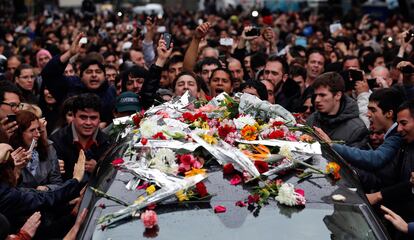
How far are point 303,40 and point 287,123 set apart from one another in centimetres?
1453

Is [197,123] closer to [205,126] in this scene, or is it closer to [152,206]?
[205,126]

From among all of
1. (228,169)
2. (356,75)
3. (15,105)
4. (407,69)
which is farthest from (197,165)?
(356,75)

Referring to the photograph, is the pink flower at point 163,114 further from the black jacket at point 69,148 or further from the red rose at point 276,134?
the black jacket at point 69,148

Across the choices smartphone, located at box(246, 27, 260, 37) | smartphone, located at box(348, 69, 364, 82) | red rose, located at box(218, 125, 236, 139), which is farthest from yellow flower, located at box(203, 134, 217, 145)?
smartphone, located at box(246, 27, 260, 37)

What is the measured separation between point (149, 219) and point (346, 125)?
11.9 ft

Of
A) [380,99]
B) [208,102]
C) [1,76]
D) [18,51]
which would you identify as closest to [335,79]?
[380,99]

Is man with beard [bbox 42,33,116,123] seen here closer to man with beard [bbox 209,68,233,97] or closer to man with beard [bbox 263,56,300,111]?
man with beard [bbox 209,68,233,97]

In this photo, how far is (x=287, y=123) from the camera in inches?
235

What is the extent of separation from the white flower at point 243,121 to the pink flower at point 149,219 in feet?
4.70

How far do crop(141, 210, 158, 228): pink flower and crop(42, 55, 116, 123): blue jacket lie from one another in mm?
5648

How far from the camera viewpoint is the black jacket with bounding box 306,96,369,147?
7.54m

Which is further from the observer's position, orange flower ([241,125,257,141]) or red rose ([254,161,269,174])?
orange flower ([241,125,257,141])

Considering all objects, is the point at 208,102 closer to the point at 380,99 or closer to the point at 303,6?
the point at 380,99

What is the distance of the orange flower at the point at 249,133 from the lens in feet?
18.0
